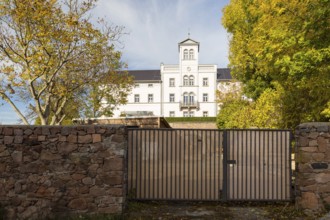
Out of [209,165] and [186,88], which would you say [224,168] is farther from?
[186,88]

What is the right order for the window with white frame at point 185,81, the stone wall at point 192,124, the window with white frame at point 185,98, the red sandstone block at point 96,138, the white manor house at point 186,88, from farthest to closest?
the window with white frame at point 185,98
the window with white frame at point 185,81
the white manor house at point 186,88
the stone wall at point 192,124
the red sandstone block at point 96,138

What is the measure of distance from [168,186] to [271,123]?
9904mm

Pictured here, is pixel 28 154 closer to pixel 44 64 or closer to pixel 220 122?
pixel 44 64

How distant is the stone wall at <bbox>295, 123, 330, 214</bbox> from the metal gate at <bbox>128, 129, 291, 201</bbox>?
56 centimetres

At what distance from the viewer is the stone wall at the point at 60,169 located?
20.0 ft

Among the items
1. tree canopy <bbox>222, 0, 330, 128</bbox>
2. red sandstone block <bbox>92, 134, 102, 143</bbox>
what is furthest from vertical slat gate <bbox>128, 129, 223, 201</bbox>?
tree canopy <bbox>222, 0, 330, 128</bbox>

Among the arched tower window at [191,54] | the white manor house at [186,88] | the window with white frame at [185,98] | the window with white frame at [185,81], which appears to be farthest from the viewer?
the window with white frame at [185,98]

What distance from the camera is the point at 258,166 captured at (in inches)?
270

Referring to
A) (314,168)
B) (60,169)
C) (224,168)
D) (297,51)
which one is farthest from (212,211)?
(297,51)

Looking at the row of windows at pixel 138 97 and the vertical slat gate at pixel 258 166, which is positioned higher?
the row of windows at pixel 138 97

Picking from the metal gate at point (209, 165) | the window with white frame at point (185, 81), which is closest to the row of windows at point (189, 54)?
the window with white frame at point (185, 81)

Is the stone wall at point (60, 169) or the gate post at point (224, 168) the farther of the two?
the gate post at point (224, 168)

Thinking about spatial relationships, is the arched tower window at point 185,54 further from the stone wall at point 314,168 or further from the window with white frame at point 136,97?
the stone wall at point 314,168

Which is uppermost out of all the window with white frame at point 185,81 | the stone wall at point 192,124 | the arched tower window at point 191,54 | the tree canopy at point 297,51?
the arched tower window at point 191,54
